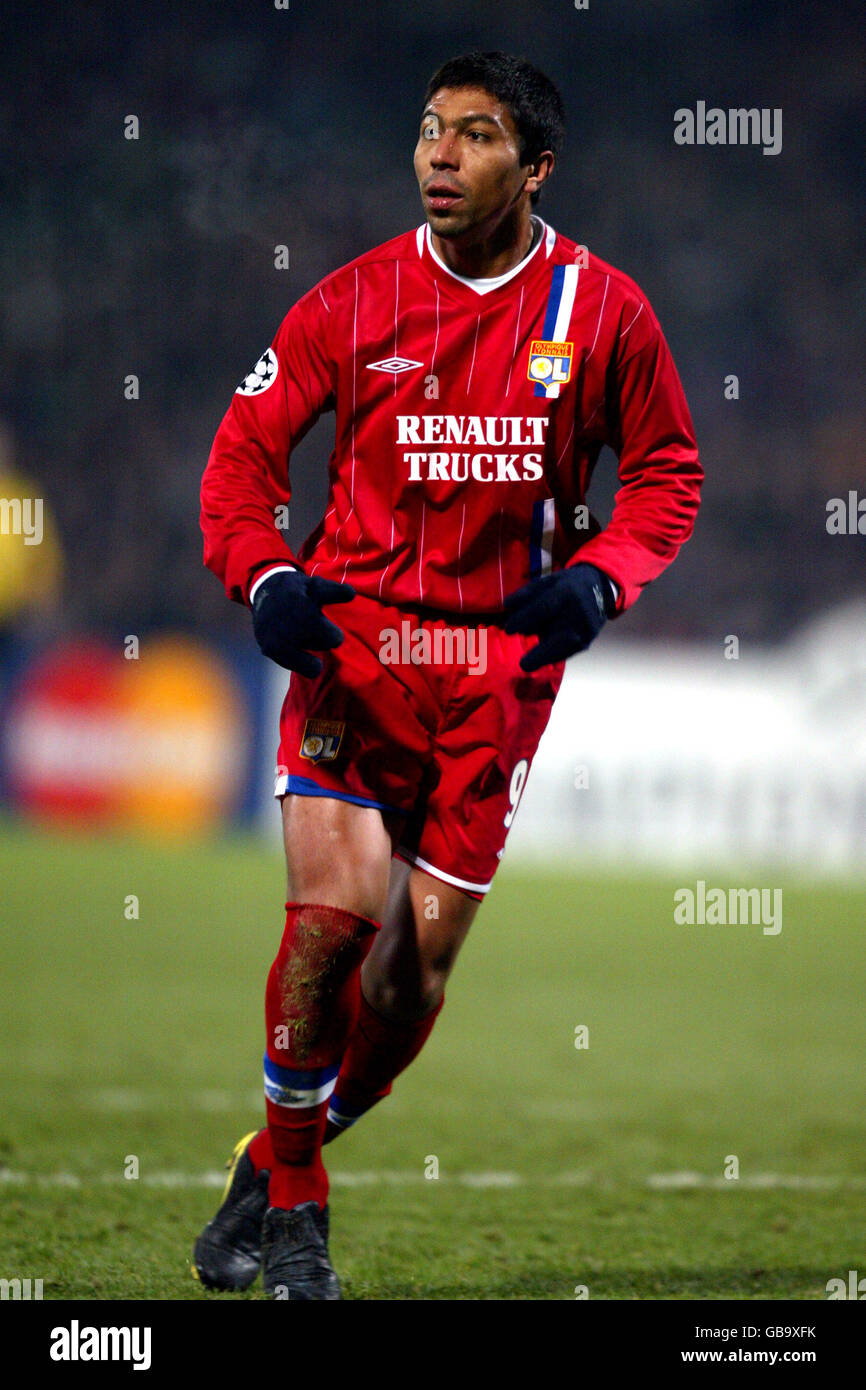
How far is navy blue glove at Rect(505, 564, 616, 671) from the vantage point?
9.78 ft

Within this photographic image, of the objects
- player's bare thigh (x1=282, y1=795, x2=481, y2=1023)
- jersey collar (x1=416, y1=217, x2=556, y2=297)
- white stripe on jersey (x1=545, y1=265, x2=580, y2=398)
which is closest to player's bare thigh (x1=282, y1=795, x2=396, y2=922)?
player's bare thigh (x1=282, y1=795, x2=481, y2=1023)

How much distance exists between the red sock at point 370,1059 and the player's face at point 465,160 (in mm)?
1526

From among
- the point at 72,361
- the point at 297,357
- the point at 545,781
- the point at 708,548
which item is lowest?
the point at 545,781

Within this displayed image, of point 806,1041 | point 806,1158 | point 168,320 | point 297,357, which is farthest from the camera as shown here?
point 168,320

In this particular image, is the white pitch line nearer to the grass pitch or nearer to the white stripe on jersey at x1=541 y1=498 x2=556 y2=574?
the grass pitch

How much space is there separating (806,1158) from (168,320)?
13918 millimetres

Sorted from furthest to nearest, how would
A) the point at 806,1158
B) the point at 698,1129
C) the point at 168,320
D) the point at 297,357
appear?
1. the point at 168,320
2. the point at 698,1129
3. the point at 806,1158
4. the point at 297,357

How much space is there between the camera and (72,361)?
58.2 ft

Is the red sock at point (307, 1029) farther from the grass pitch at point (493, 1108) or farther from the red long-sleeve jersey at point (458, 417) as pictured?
the red long-sleeve jersey at point (458, 417)

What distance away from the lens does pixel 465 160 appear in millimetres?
3125

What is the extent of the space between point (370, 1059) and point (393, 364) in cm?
141

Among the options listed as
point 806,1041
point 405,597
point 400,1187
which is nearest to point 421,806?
point 405,597

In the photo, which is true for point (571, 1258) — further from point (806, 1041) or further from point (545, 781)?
point (545, 781)

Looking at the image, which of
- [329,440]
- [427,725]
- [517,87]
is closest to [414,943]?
[427,725]
